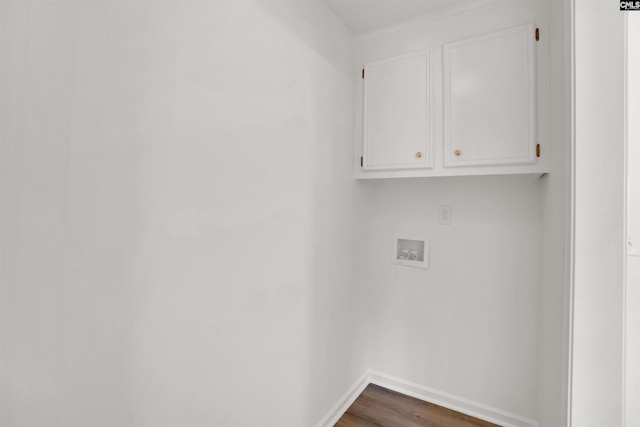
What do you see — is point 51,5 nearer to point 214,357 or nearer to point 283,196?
point 283,196

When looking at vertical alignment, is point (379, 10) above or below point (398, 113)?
above

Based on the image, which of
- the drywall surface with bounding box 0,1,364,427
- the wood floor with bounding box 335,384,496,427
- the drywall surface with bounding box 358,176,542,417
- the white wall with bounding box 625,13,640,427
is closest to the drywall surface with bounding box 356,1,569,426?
the drywall surface with bounding box 358,176,542,417

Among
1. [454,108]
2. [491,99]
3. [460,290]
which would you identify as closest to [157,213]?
[454,108]

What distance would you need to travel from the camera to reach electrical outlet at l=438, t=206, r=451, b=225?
1952mm

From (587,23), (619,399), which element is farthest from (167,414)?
(587,23)

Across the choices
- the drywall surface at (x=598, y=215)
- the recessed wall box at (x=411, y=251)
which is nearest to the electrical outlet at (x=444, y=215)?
the recessed wall box at (x=411, y=251)

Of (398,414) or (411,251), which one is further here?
(411,251)

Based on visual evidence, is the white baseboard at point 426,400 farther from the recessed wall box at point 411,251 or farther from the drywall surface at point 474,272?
the recessed wall box at point 411,251

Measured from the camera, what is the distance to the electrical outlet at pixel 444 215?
6.40ft

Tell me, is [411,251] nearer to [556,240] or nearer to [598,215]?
[556,240]

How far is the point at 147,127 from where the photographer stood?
2.72ft

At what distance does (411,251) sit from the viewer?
211 centimetres

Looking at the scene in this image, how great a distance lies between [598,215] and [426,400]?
1.64 meters

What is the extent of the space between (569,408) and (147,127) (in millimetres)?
1784
